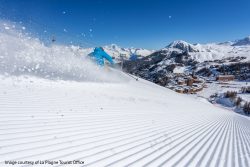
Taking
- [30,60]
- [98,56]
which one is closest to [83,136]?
[30,60]

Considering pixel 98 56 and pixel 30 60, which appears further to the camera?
pixel 98 56

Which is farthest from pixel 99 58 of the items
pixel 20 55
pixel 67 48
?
→ pixel 20 55

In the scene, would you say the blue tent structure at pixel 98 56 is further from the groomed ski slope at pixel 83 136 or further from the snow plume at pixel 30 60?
the groomed ski slope at pixel 83 136

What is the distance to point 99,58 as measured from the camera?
2669 centimetres

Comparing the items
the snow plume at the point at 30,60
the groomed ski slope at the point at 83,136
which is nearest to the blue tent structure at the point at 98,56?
the snow plume at the point at 30,60

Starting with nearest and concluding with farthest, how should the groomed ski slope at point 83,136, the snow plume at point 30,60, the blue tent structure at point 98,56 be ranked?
the groomed ski slope at point 83,136 → the snow plume at point 30,60 → the blue tent structure at point 98,56

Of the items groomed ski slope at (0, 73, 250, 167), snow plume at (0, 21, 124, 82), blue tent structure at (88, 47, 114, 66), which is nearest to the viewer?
groomed ski slope at (0, 73, 250, 167)

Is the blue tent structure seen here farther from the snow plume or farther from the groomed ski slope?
the groomed ski slope

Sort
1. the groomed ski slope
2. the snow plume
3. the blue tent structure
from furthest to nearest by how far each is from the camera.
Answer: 1. the blue tent structure
2. the snow plume
3. the groomed ski slope

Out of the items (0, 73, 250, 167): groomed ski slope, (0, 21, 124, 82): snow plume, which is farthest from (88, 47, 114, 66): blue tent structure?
(0, 73, 250, 167): groomed ski slope

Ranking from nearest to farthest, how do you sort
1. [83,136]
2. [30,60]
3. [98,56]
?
[83,136] < [30,60] < [98,56]

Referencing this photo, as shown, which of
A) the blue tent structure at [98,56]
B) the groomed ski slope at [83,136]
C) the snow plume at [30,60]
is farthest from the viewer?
the blue tent structure at [98,56]

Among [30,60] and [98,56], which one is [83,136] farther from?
[98,56]

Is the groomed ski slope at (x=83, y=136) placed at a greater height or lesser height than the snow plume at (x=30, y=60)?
lesser
